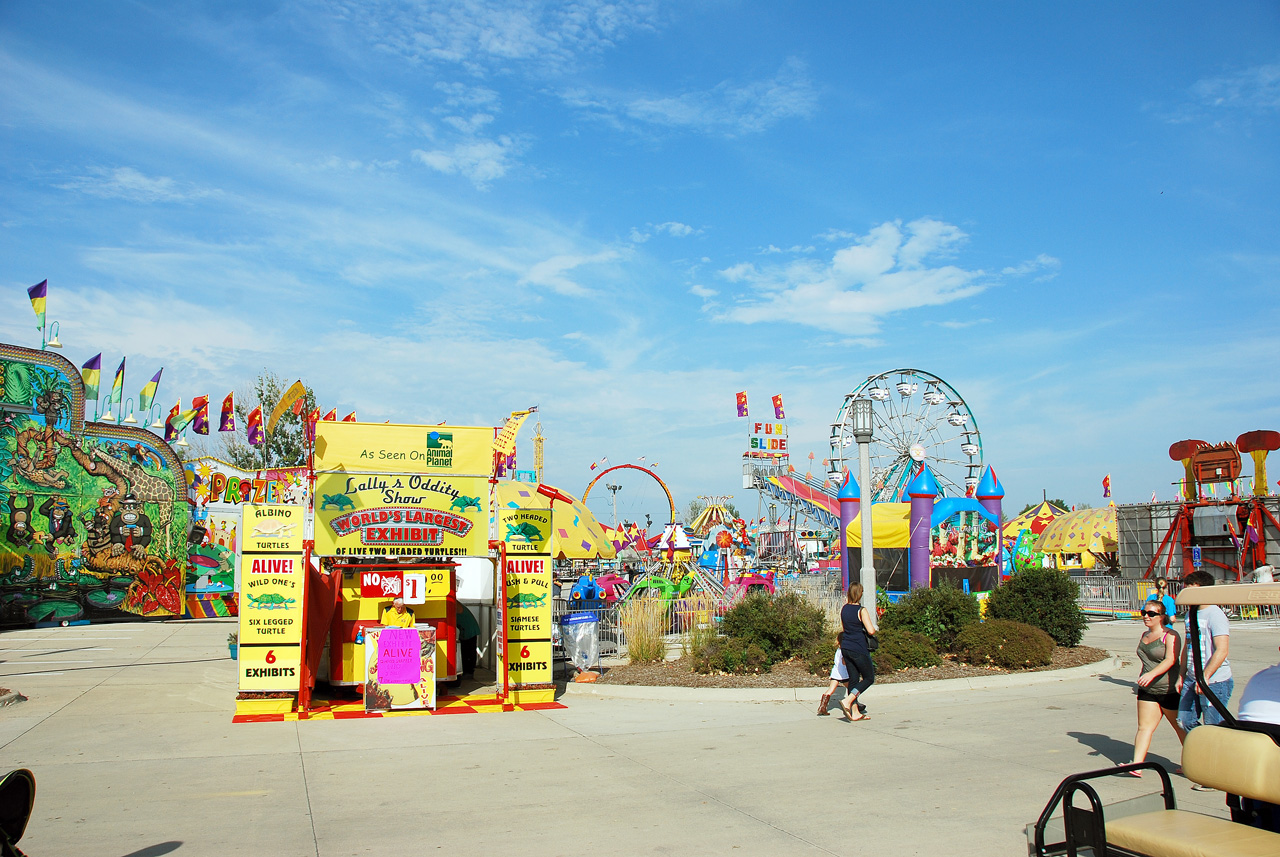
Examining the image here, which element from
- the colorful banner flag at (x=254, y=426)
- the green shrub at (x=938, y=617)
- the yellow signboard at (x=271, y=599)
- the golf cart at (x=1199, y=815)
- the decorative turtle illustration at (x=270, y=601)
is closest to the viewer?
the golf cart at (x=1199, y=815)

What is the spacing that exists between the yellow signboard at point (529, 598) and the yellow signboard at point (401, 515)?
0.82 meters

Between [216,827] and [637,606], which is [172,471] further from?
[216,827]

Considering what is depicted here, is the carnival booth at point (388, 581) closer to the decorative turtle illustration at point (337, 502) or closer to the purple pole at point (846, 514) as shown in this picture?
the decorative turtle illustration at point (337, 502)

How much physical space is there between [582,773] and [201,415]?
28546 millimetres

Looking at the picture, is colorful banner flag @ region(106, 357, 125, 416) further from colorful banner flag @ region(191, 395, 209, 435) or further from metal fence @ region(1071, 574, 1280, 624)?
metal fence @ region(1071, 574, 1280, 624)

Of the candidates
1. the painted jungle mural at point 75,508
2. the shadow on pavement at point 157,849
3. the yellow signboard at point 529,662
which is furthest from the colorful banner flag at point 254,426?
the shadow on pavement at point 157,849

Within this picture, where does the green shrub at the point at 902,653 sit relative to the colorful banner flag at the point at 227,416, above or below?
below

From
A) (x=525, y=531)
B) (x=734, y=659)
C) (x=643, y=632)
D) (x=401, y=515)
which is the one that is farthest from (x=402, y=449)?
(x=734, y=659)

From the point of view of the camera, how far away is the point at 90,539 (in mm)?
28500

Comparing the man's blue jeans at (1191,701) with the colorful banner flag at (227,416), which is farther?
the colorful banner flag at (227,416)

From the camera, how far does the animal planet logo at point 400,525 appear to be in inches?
499

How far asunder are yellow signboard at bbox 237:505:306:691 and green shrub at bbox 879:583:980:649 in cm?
906

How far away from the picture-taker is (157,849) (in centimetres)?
583

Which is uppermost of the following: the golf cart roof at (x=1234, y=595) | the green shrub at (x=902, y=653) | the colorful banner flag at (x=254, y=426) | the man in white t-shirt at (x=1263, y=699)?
the colorful banner flag at (x=254, y=426)
